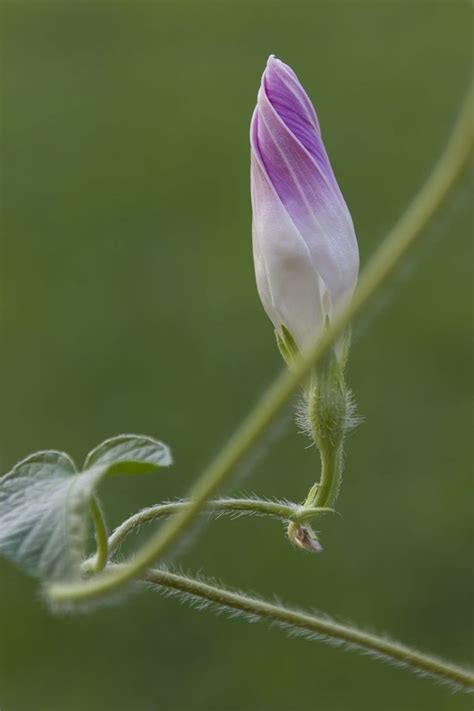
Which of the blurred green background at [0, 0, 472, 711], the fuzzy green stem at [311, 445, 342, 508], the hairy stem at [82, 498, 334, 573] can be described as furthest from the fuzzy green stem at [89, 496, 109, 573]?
the blurred green background at [0, 0, 472, 711]

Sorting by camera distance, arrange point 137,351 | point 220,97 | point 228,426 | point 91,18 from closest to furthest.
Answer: point 228,426, point 137,351, point 220,97, point 91,18

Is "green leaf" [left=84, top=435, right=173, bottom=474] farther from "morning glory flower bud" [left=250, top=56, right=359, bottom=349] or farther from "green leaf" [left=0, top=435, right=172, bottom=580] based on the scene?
"morning glory flower bud" [left=250, top=56, right=359, bottom=349]

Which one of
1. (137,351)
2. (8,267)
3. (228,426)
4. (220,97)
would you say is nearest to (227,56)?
(220,97)

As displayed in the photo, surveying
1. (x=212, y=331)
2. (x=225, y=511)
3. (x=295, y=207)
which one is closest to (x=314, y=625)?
(x=225, y=511)

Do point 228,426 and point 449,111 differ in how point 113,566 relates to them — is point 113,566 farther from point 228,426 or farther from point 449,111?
point 449,111

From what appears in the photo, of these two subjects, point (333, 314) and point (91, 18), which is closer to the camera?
point (333, 314)

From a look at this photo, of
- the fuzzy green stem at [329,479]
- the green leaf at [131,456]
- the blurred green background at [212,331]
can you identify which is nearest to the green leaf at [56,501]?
the green leaf at [131,456]

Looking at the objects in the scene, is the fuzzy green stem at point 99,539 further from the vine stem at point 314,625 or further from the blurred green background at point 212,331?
the blurred green background at point 212,331
